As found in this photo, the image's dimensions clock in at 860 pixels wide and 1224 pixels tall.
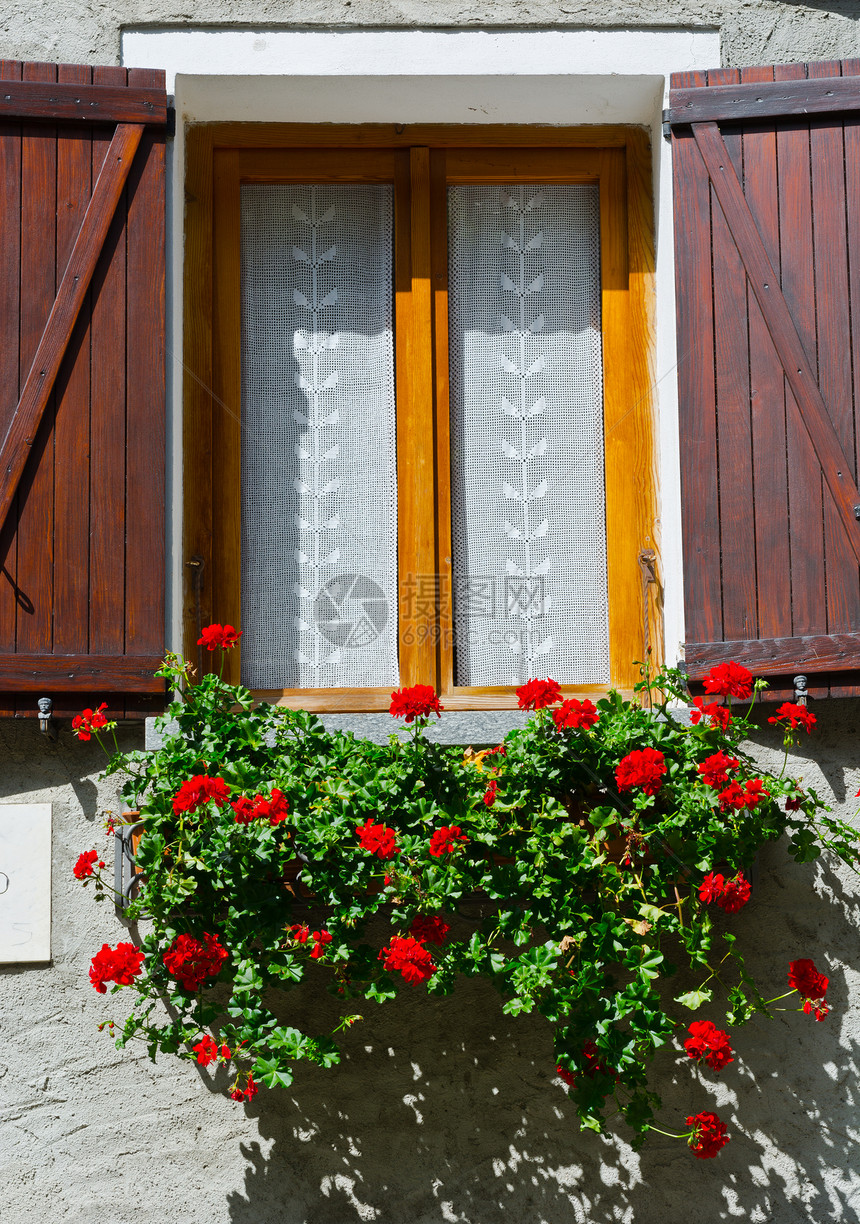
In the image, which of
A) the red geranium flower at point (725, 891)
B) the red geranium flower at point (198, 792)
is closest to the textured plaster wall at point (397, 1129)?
the red geranium flower at point (725, 891)

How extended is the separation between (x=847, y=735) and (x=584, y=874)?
88 cm

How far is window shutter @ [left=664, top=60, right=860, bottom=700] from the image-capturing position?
9.88 ft

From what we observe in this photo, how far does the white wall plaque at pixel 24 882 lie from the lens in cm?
291

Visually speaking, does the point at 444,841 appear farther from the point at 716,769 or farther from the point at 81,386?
the point at 81,386

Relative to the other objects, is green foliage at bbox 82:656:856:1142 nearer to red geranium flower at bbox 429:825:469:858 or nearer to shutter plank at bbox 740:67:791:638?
red geranium flower at bbox 429:825:469:858

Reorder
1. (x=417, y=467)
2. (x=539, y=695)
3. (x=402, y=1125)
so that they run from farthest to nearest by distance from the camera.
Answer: (x=417, y=467) → (x=402, y=1125) → (x=539, y=695)

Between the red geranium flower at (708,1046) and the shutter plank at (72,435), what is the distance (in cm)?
175

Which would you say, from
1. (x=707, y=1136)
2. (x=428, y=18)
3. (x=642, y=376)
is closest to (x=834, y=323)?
(x=642, y=376)

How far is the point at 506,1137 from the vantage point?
9.46 feet

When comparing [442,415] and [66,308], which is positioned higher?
[66,308]

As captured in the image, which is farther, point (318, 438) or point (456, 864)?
point (318, 438)

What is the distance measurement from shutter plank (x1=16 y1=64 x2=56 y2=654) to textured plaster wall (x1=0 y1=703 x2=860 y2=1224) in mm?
728

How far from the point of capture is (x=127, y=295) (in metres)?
3.06

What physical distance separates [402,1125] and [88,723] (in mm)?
1271
